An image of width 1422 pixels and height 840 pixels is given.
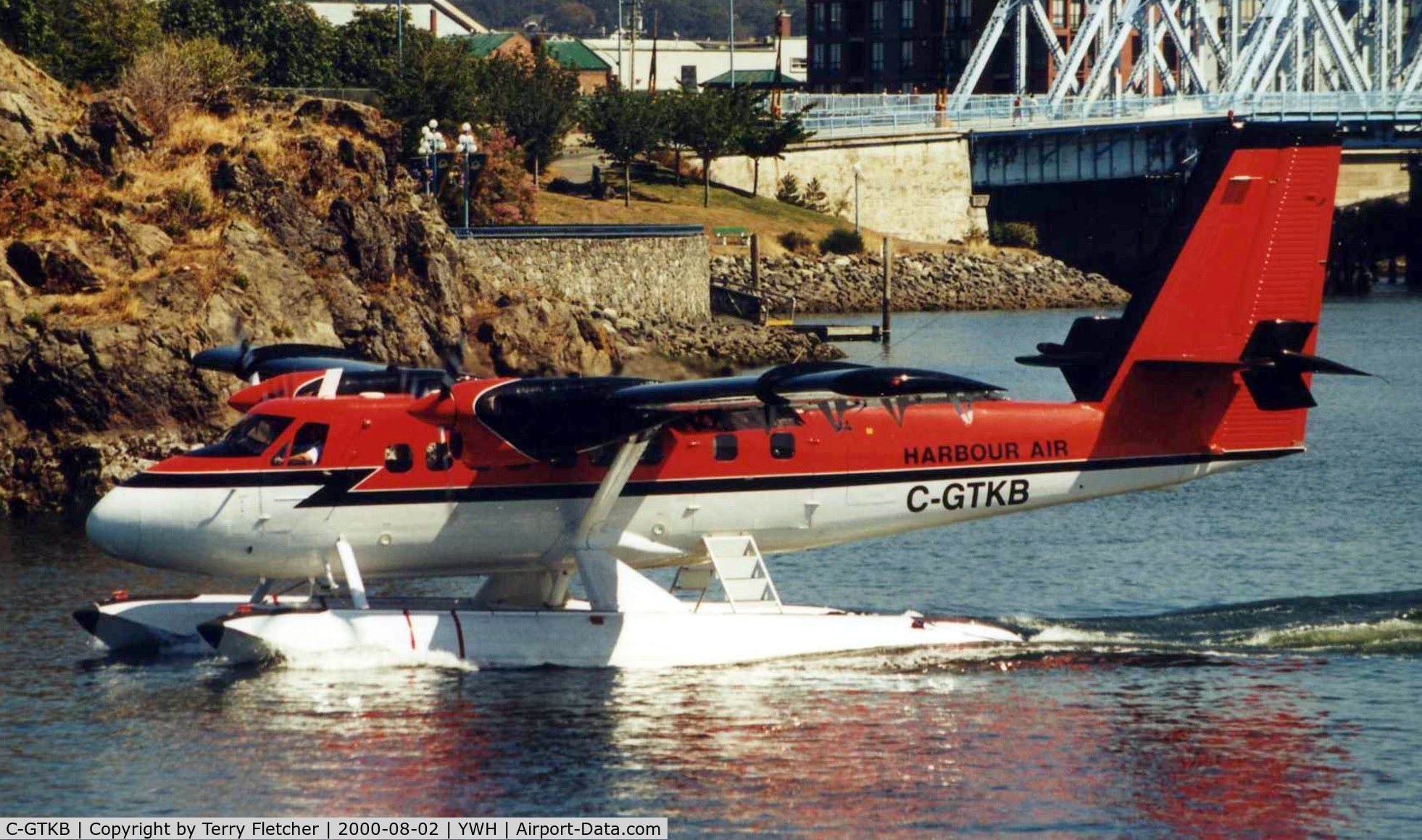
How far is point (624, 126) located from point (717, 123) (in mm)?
5882

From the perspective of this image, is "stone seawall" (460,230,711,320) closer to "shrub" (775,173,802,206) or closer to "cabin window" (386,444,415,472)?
"shrub" (775,173,802,206)

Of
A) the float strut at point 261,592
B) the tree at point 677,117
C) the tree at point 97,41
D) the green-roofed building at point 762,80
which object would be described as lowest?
the float strut at point 261,592

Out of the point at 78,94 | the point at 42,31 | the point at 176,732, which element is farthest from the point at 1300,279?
the point at 42,31

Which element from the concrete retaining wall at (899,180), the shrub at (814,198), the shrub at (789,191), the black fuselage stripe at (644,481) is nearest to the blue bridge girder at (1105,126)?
the concrete retaining wall at (899,180)

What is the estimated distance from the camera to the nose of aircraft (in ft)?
84.6

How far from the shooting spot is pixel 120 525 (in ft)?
84.7

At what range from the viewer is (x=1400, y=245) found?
125m

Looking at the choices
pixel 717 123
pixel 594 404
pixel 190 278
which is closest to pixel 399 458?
pixel 594 404

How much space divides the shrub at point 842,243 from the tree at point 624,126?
37.4 feet

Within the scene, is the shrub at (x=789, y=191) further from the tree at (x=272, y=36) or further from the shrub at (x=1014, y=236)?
the tree at (x=272, y=36)

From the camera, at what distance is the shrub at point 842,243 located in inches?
4363

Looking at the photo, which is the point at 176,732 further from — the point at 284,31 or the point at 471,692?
the point at 284,31

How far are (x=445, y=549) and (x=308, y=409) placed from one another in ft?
8.83

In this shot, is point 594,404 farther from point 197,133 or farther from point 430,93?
point 430,93
